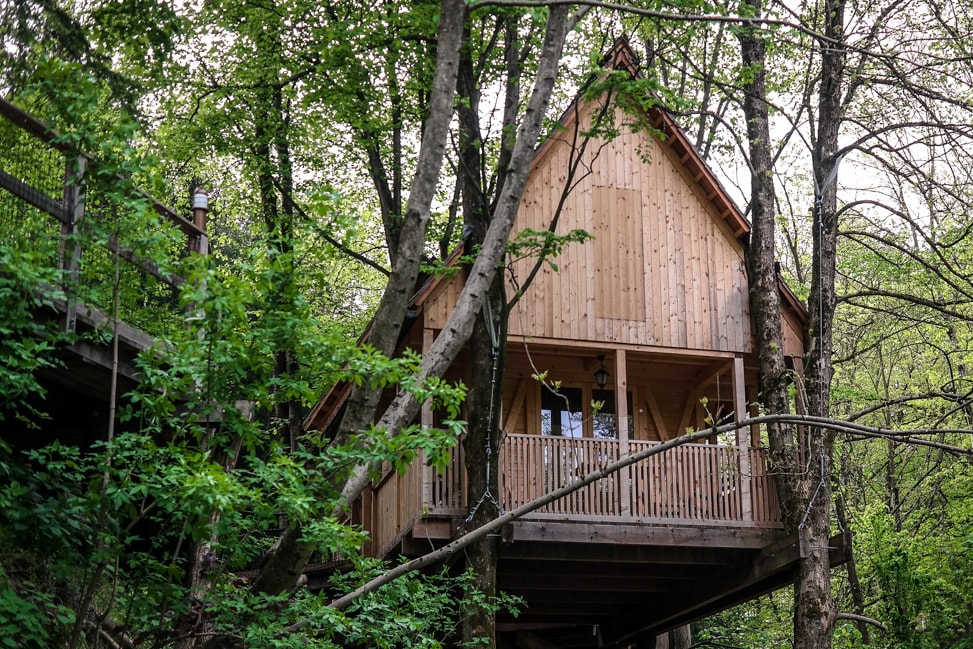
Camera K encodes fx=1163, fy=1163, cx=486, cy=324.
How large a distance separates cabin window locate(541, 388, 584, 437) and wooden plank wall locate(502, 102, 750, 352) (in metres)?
2.19

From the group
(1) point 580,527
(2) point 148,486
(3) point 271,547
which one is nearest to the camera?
(2) point 148,486

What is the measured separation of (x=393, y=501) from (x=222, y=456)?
676cm

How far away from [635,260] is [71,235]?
374 inches

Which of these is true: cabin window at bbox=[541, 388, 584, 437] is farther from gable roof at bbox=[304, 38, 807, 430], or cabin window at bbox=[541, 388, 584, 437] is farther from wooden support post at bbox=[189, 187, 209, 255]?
wooden support post at bbox=[189, 187, 209, 255]

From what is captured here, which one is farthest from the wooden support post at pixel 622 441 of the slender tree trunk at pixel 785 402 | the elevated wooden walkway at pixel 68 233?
the elevated wooden walkway at pixel 68 233

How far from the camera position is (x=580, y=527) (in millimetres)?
15633

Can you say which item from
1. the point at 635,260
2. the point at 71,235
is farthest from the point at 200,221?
the point at 635,260

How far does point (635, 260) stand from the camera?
17.2 m

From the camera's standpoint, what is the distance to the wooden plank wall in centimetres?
1678

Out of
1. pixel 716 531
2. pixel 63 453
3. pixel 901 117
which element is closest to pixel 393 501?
pixel 716 531

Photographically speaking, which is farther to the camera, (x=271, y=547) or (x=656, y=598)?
(x=656, y=598)

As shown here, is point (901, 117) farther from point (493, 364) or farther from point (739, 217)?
point (493, 364)

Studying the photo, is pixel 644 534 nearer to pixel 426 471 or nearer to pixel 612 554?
pixel 612 554

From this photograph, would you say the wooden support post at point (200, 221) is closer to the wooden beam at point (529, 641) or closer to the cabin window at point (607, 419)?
the cabin window at point (607, 419)
